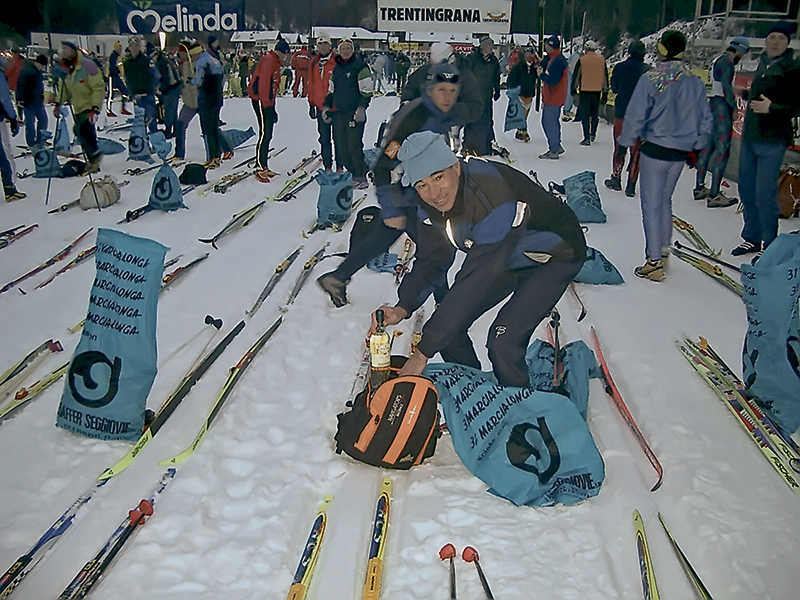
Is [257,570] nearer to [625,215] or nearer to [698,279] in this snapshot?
[698,279]

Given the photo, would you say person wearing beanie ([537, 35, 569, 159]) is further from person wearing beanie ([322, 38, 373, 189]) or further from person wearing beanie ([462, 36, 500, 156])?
person wearing beanie ([322, 38, 373, 189])

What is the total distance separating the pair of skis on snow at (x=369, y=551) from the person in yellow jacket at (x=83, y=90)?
303 inches

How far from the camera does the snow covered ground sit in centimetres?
242

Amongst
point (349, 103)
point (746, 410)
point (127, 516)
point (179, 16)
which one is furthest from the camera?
point (179, 16)

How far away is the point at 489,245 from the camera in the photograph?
8.91 feet

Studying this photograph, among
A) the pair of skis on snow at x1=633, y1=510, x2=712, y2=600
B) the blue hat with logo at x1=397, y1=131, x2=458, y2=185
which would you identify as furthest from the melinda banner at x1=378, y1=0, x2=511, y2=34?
the pair of skis on snow at x1=633, y1=510, x2=712, y2=600

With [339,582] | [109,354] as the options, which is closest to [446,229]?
[339,582]

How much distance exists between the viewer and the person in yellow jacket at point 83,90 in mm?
8602

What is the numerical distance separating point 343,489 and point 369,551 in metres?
0.40

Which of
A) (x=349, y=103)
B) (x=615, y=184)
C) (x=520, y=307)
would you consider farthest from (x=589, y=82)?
(x=520, y=307)

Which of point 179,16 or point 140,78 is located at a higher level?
point 179,16

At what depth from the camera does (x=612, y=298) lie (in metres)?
5.12

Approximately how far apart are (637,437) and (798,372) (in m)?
0.79

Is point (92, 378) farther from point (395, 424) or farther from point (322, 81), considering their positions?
point (322, 81)
